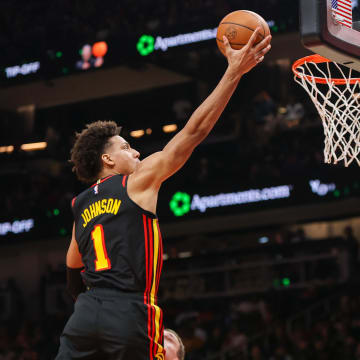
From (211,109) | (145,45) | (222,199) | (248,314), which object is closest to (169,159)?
(211,109)

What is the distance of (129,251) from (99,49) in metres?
12.2

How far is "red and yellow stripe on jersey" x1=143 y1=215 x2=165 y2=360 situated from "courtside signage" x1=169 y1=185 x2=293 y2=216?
1051 cm

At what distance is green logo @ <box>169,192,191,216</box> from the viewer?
1469 cm

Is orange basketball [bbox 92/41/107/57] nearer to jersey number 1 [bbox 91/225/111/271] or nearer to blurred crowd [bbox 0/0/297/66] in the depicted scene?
blurred crowd [bbox 0/0/297/66]

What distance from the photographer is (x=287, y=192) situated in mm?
13961


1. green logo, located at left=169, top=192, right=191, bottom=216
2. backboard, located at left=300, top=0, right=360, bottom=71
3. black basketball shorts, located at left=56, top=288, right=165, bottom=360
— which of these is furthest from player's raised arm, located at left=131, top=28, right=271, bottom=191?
green logo, located at left=169, top=192, right=191, bottom=216

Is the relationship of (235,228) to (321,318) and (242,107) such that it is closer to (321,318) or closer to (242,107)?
(242,107)

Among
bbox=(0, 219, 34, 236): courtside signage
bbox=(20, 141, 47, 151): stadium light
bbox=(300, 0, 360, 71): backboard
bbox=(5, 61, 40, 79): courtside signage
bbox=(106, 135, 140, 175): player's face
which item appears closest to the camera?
bbox=(106, 135, 140, 175): player's face

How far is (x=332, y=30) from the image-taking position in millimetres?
4738

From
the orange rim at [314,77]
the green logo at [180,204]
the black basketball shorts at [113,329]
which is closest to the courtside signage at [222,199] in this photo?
the green logo at [180,204]

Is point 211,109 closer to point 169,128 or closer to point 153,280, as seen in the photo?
point 153,280

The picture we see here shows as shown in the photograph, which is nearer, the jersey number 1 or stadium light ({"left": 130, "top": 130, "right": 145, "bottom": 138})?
the jersey number 1

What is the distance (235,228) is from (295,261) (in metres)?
3.63

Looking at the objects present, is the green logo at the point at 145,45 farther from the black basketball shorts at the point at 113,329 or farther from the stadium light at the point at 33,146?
the black basketball shorts at the point at 113,329
